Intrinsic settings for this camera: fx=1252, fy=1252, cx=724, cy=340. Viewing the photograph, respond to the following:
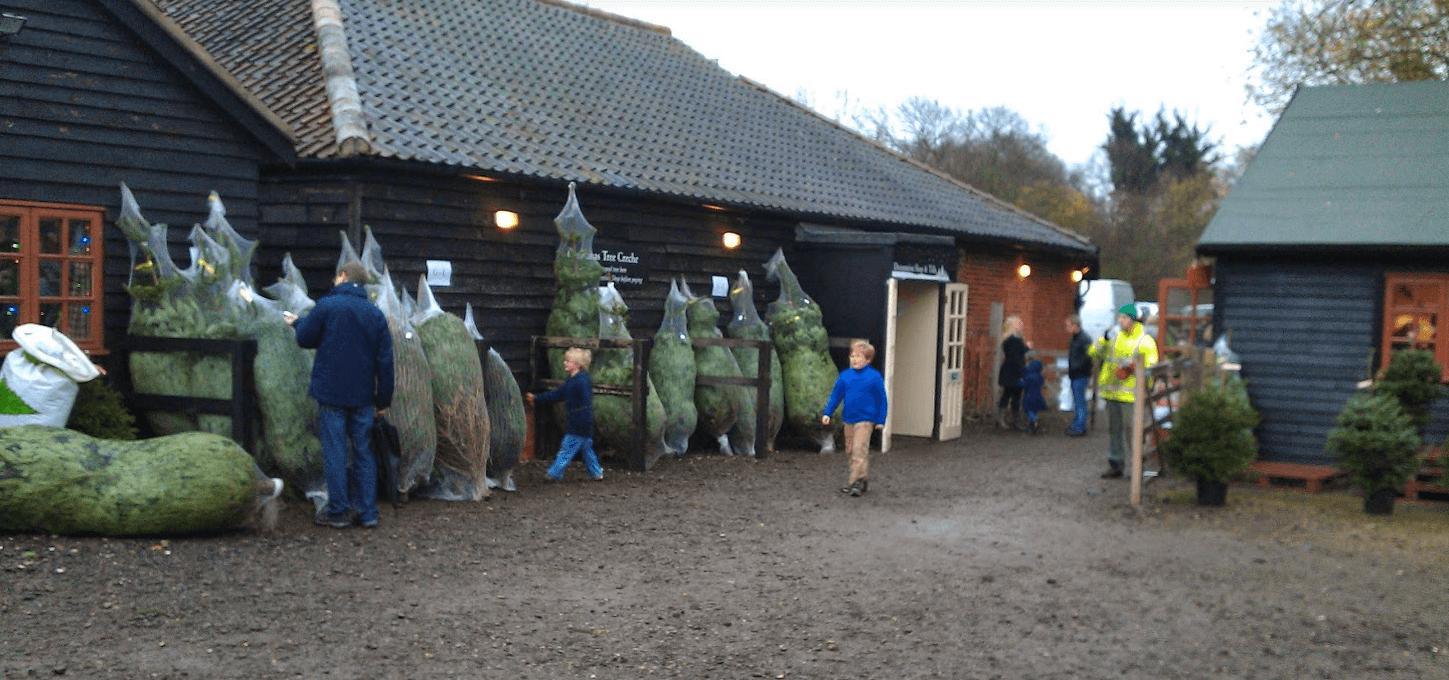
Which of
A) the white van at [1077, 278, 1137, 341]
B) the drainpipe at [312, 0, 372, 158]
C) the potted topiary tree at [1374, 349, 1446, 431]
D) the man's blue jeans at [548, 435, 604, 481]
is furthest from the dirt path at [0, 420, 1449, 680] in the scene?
the white van at [1077, 278, 1137, 341]

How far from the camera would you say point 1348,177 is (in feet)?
41.6

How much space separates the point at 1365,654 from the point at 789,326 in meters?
8.57

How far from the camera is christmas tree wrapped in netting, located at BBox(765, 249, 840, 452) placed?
45.6ft

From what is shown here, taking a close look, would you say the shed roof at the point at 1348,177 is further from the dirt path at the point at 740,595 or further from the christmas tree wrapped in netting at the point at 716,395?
the christmas tree wrapped in netting at the point at 716,395

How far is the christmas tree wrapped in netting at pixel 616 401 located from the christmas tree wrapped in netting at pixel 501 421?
5.78 feet

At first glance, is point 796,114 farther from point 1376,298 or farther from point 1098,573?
point 1098,573

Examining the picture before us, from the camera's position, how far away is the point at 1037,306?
22.2 meters

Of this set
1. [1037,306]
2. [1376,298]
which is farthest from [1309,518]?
[1037,306]

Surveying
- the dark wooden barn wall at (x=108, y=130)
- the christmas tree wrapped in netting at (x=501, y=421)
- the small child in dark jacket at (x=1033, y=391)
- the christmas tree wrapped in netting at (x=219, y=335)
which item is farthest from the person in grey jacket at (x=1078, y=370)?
the dark wooden barn wall at (x=108, y=130)

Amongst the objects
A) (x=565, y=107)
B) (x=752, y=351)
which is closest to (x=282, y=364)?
(x=752, y=351)

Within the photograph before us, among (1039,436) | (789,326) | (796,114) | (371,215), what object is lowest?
(1039,436)

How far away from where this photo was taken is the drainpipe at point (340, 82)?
10.8 meters

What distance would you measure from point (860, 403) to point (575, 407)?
2.51 meters

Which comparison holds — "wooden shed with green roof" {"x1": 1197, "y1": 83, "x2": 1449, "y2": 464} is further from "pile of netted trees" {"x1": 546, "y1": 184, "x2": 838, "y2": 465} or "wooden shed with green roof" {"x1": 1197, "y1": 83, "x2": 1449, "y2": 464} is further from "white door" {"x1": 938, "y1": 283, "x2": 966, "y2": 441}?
"pile of netted trees" {"x1": 546, "y1": 184, "x2": 838, "y2": 465}
